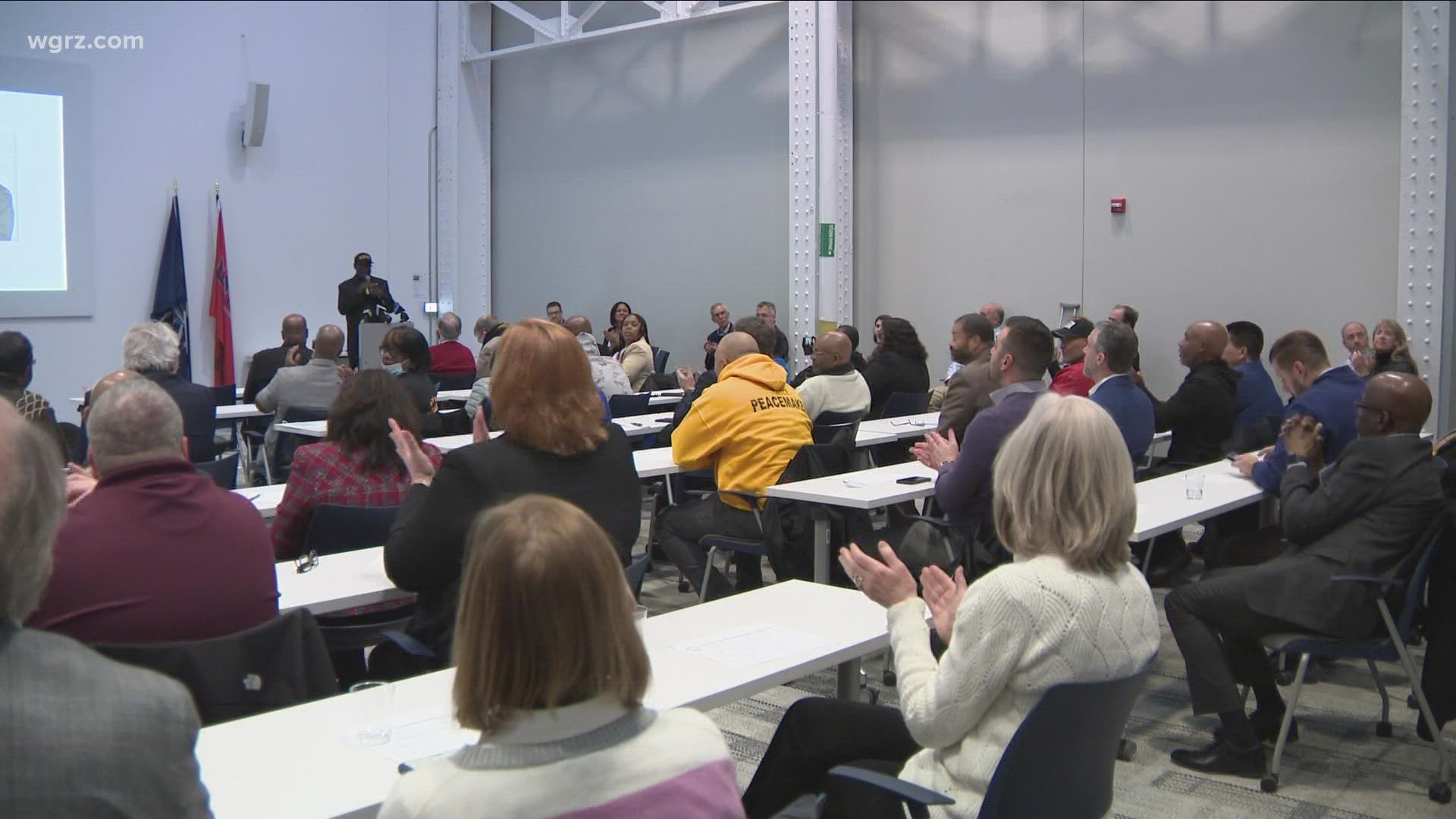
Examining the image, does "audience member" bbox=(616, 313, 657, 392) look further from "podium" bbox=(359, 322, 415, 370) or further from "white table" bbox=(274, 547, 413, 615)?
"white table" bbox=(274, 547, 413, 615)

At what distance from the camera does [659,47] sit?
12.4m

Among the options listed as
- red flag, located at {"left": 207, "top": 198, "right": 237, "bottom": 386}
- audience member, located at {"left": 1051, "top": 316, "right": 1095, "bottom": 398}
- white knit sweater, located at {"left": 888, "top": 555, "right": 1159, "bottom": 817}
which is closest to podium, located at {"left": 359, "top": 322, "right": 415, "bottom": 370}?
red flag, located at {"left": 207, "top": 198, "right": 237, "bottom": 386}

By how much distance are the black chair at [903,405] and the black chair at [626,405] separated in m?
1.45

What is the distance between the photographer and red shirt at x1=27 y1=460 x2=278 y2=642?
2252mm

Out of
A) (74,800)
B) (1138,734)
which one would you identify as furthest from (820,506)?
(74,800)

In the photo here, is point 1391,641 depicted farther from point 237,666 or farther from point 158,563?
point 158,563

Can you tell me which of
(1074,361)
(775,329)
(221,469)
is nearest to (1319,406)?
(1074,361)

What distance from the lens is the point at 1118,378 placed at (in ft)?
17.7

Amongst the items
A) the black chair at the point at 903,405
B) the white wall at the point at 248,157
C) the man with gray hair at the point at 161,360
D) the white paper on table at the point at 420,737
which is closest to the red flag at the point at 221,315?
the white wall at the point at 248,157

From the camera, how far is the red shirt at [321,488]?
3.49 m

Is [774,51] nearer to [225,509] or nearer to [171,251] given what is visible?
[171,251]

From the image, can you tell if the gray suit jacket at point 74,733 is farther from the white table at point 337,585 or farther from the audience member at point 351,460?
the audience member at point 351,460

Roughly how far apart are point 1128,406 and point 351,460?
335 centimetres

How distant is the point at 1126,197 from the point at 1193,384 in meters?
3.92
